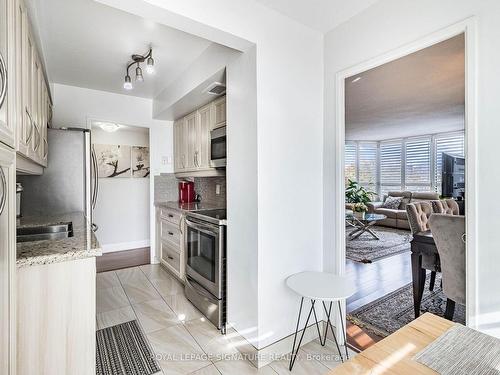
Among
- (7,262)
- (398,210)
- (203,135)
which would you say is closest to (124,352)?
(7,262)

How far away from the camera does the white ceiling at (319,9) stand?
1.78m

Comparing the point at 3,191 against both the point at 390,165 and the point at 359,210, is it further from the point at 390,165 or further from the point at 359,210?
the point at 390,165

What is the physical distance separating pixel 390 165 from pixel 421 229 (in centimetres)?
356

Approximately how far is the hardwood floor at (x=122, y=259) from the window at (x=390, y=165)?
5.03 metres

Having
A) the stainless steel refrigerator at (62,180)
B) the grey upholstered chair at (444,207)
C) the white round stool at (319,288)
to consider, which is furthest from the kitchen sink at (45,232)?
the grey upholstered chair at (444,207)

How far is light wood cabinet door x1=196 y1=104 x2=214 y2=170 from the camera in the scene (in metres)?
3.05

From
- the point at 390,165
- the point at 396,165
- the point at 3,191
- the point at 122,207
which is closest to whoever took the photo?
the point at 3,191

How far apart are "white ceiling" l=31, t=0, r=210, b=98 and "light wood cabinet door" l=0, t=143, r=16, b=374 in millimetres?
1571

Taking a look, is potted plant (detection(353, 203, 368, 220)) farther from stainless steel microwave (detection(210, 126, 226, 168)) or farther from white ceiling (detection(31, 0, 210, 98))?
white ceiling (detection(31, 0, 210, 98))

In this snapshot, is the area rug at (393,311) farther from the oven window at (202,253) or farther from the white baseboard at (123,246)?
the white baseboard at (123,246)

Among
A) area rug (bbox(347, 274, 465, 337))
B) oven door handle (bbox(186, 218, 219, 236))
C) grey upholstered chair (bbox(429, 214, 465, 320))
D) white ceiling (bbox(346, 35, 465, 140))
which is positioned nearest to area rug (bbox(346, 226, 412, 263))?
area rug (bbox(347, 274, 465, 337))

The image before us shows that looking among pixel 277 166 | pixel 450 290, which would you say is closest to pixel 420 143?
pixel 450 290

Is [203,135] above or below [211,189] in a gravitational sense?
above

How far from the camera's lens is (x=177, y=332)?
2.21m
